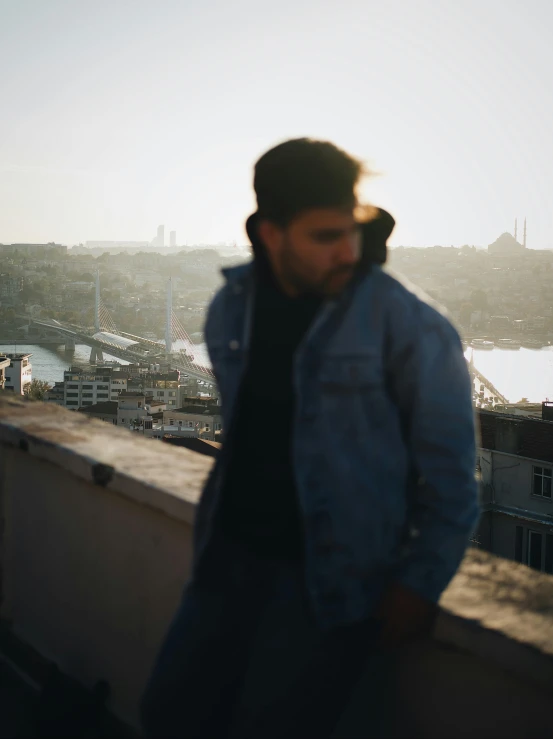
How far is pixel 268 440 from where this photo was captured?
0.69 m

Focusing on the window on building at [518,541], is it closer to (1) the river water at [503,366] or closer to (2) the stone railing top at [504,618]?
(2) the stone railing top at [504,618]

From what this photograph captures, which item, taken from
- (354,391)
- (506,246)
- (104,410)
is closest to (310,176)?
(354,391)

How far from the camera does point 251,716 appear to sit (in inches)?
25.3

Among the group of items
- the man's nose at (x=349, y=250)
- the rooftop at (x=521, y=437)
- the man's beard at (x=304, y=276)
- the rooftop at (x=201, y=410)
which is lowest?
the rooftop at (x=201, y=410)

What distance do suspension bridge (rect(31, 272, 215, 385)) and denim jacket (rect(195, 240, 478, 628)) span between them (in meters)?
32.2

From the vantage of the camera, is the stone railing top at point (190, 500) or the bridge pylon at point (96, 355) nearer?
the stone railing top at point (190, 500)

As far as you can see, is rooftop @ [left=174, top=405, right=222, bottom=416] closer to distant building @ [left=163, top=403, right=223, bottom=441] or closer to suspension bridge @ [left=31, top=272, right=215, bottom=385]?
distant building @ [left=163, top=403, right=223, bottom=441]

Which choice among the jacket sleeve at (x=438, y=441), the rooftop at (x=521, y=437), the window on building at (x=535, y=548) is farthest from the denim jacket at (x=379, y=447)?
the rooftop at (x=521, y=437)

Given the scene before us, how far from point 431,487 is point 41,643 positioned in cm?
96

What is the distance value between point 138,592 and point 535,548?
7766 millimetres

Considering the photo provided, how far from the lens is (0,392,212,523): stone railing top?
1.01 meters

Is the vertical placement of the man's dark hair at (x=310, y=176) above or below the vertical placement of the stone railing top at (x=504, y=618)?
above

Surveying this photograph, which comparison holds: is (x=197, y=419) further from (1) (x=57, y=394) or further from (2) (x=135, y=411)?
(1) (x=57, y=394)

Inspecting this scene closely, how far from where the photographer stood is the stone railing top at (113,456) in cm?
101
